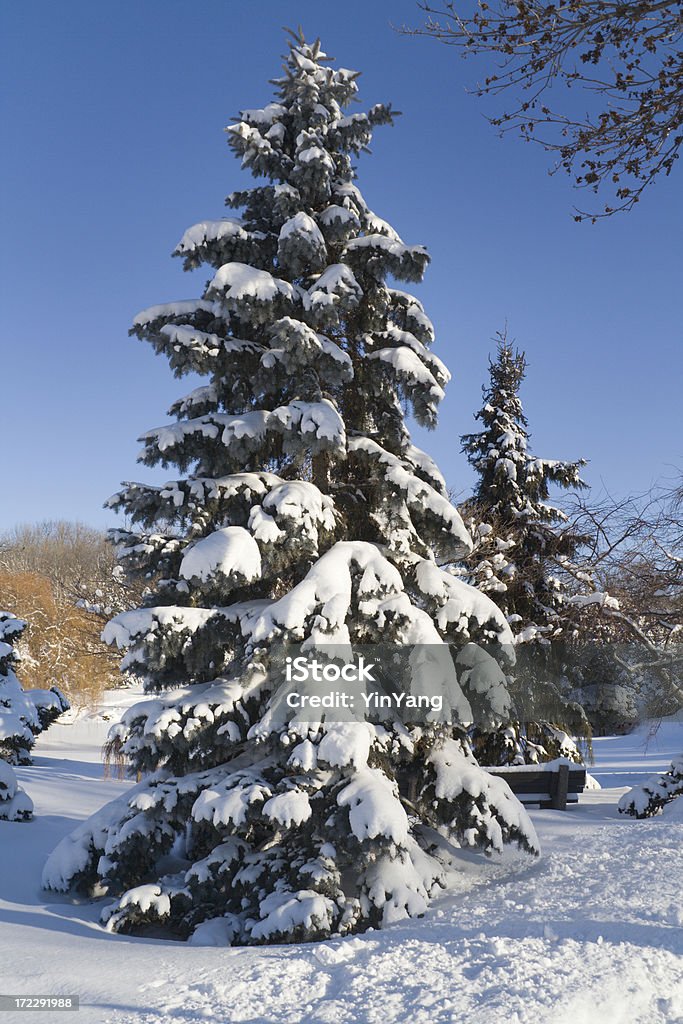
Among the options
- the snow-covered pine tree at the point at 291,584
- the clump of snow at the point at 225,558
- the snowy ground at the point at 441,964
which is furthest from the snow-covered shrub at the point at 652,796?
the clump of snow at the point at 225,558

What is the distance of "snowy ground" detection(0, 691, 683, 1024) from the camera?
3781 mm

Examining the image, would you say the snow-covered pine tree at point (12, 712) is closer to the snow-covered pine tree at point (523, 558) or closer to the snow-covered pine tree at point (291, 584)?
the snow-covered pine tree at point (291, 584)

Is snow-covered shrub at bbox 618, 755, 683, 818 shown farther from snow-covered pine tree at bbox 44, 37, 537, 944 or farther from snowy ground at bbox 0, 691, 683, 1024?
snow-covered pine tree at bbox 44, 37, 537, 944

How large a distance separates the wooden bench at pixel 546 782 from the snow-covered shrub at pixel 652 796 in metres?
0.77

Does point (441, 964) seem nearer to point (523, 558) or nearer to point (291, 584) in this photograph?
point (291, 584)

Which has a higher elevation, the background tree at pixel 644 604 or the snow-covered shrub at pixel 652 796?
the background tree at pixel 644 604

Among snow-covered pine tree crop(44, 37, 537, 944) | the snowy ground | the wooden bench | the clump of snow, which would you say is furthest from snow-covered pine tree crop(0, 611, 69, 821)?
the wooden bench

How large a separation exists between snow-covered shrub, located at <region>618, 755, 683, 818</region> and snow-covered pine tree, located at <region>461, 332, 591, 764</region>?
294 centimetres

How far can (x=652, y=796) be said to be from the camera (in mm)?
9719

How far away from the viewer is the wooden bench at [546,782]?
34.3 ft

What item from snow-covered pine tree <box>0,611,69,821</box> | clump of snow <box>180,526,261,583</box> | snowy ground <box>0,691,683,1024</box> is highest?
clump of snow <box>180,526,261,583</box>

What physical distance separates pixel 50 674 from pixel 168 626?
81.8ft

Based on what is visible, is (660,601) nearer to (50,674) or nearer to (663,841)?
(663,841)

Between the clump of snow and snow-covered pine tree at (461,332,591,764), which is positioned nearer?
the clump of snow
